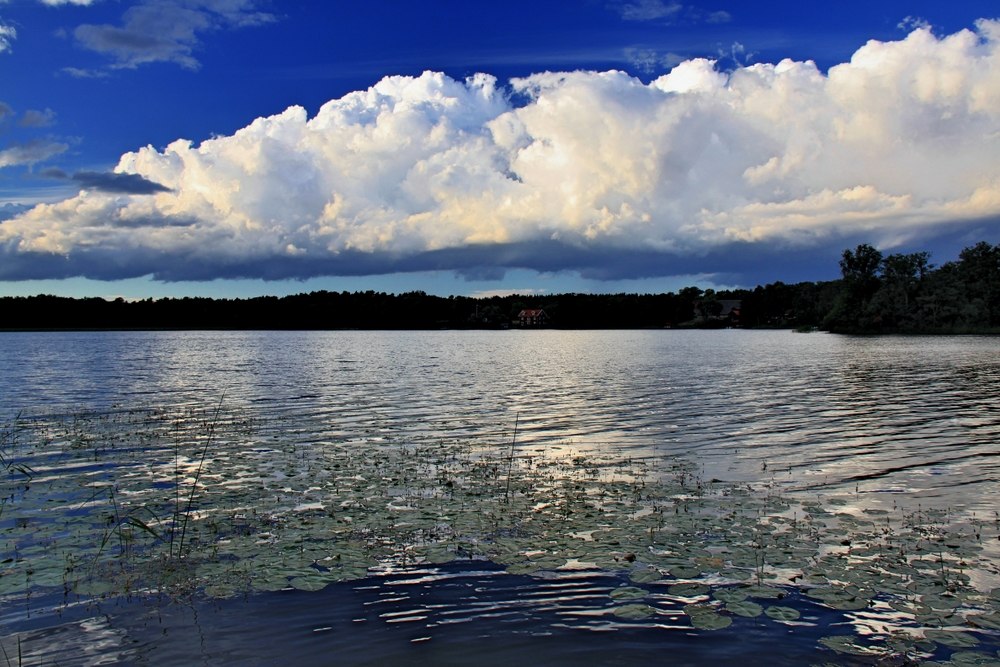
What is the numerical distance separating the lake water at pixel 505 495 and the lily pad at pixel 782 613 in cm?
9

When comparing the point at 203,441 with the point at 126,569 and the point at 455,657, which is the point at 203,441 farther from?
the point at 455,657

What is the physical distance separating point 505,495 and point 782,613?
7.41 metres

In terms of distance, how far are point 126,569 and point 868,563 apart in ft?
38.6

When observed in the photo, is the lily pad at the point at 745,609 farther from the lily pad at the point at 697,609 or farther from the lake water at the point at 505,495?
the lily pad at the point at 697,609

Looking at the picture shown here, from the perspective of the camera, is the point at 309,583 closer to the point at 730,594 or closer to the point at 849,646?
the point at 730,594

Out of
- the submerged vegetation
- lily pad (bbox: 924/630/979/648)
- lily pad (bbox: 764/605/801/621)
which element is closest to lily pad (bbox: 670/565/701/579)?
the submerged vegetation

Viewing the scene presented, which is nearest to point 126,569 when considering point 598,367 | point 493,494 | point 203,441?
point 493,494

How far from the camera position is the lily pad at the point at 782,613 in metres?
8.45

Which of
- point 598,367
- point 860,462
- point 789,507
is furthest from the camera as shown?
point 598,367

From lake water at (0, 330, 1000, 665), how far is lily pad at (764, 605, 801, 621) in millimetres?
87

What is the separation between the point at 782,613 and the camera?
28.1 feet

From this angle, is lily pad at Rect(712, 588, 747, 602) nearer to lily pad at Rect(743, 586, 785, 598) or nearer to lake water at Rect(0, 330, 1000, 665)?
lily pad at Rect(743, 586, 785, 598)

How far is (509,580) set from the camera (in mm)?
9961

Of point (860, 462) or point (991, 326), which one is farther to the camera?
point (991, 326)
